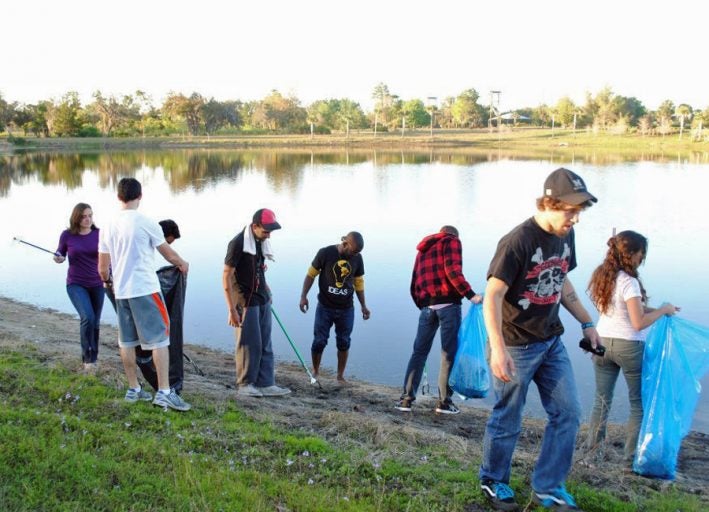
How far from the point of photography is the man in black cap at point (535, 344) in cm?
341

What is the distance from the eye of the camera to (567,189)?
3355 millimetres

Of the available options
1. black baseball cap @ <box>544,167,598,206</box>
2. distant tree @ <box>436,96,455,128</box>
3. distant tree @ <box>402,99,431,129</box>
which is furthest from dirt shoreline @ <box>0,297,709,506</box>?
distant tree @ <box>436,96,455,128</box>

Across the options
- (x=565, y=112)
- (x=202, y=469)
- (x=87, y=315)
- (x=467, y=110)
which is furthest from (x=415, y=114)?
(x=202, y=469)

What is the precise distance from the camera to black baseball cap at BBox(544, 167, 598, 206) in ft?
10.9

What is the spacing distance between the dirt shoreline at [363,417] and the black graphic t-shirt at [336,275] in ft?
3.08

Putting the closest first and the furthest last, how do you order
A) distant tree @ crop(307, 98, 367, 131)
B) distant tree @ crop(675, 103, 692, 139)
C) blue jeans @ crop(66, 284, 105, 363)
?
blue jeans @ crop(66, 284, 105, 363)
distant tree @ crop(675, 103, 692, 139)
distant tree @ crop(307, 98, 367, 131)

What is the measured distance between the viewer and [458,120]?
10762 centimetres

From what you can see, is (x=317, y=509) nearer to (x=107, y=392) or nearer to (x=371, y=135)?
(x=107, y=392)

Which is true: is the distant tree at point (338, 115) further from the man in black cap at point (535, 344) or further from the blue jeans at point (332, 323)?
the man in black cap at point (535, 344)

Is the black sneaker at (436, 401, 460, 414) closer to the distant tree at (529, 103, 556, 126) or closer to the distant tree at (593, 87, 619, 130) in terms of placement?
the distant tree at (593, 87, 619, 130)

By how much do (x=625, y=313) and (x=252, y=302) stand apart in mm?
3157

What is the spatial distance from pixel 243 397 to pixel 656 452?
3.30 m

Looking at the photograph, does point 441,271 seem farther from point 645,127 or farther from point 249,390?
point 645,127

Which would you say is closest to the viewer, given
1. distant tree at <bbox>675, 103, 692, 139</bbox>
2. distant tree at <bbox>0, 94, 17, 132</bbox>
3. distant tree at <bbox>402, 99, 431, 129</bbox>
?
distant tree at <bbox>0, 94, 17, 132</bbox>
